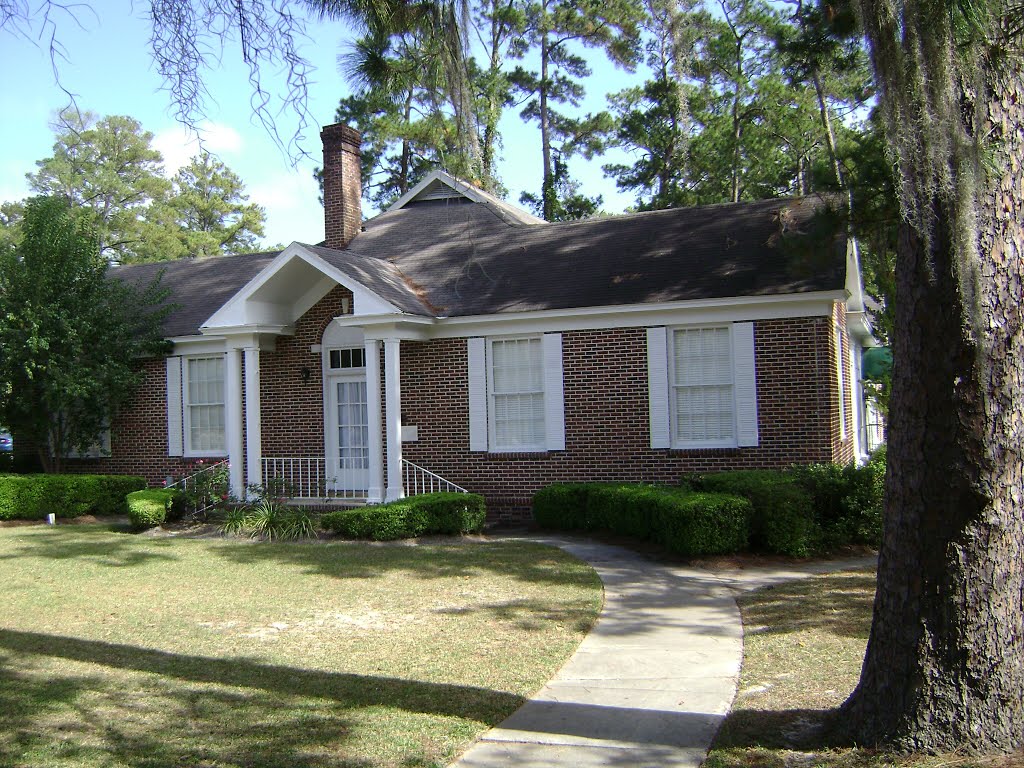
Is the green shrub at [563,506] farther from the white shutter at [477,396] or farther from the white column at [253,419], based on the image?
the white column at [253,419]

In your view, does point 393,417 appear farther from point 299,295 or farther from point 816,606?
point 816,606

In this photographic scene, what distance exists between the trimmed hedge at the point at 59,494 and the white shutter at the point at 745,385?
35.0ft

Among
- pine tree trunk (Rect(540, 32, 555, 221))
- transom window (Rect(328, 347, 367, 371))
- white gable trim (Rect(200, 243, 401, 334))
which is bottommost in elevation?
transom window (Rect(328, 347, 367, 371))

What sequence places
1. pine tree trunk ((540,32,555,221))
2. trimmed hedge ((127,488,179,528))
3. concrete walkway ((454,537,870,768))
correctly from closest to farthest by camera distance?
concrete walkway ((454,537,870,768)) → trimmed hedge ((127,488,179,528)) → pine tree trunk ((540,32,555,221))

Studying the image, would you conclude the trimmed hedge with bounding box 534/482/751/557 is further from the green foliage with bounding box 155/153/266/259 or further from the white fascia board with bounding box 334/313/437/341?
the green foliage with bounding box 155/153/266/259

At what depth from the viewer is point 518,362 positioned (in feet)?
49.2

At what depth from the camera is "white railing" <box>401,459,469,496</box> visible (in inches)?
594

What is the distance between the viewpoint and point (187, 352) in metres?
17.5

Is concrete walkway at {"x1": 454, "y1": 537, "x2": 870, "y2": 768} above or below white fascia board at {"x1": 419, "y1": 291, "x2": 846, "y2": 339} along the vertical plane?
below

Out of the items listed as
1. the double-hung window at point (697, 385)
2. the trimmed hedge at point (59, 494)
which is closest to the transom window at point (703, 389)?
the double-hung window at point (697, 385)

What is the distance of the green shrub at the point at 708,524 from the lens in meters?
10.8

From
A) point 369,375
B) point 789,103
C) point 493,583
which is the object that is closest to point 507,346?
point 369,375

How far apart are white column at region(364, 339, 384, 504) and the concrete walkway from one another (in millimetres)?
5786

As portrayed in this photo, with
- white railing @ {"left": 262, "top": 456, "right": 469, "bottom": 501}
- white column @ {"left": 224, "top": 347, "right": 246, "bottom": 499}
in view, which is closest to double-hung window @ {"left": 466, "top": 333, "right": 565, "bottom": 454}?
white railing @ {"left": 262, "top": 456, "right": 469, "bottom": 501}
